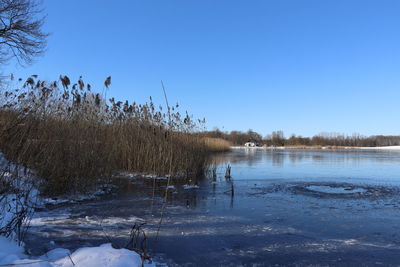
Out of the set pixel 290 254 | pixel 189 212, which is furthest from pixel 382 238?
pixel 189 212

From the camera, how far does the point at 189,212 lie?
4852 millimetres

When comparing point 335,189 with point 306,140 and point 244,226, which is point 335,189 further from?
point 306,140

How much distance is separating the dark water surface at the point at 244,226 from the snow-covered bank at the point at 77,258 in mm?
544

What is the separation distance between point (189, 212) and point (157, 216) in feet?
1.90

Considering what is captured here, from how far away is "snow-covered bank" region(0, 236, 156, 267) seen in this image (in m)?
Answer: 2.13

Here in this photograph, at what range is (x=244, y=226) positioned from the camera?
4.01m

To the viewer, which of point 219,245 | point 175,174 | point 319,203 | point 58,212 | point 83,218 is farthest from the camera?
point 175,174

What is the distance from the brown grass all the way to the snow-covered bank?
0.78 m

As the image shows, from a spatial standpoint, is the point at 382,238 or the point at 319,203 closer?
the point at 382,238

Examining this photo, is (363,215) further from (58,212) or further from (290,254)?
(58,212)

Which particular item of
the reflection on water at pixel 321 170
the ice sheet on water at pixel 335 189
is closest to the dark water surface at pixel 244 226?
the ice sheet on water at pixel 335 189

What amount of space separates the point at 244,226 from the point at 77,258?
2.34m

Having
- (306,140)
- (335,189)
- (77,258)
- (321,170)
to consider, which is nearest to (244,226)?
(77,258)

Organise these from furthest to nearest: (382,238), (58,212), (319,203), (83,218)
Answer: (319,203), (58,212), (83,218), (382,238)
